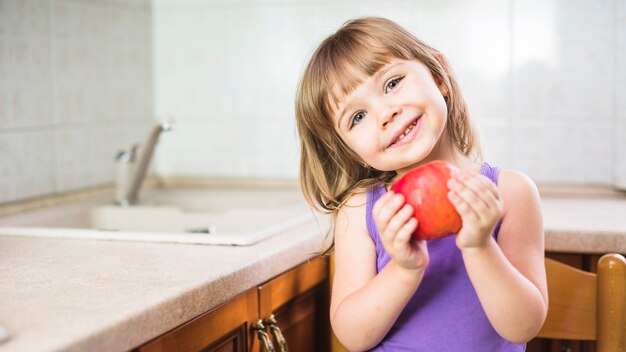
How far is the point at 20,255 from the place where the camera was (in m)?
1.25

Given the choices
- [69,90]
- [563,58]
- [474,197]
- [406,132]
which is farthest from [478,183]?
[69,90]

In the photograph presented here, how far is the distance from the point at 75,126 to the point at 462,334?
3.79ft

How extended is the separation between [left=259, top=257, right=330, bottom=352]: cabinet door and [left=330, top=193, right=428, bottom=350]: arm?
0.17 metres

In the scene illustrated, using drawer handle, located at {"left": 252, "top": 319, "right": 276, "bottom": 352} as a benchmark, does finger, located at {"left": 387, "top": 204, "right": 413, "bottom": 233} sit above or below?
→ above

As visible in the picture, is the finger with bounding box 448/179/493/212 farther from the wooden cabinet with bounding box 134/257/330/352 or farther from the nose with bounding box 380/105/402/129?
the wooden cabinet with bounding box 134/257/330/352

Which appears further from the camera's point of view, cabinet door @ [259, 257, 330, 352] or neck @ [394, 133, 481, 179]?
cabinet door @ [259, 257, 330, 352]

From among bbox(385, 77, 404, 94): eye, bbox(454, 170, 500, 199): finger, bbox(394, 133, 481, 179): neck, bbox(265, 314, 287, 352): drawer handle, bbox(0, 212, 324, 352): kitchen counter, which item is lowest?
bbox(265, 314, 287, 352): drawer handle

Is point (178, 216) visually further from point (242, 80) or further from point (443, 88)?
point (443, 88)

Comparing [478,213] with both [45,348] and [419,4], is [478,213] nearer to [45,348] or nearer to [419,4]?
[45,348]

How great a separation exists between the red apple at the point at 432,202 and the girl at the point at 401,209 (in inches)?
0.8

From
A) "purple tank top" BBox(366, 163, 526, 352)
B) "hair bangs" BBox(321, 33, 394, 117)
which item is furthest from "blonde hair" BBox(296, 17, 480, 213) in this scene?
"purple tank top" BBox(366, 163, 526, 352)

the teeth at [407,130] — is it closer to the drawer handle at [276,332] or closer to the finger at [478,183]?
the finger at [478,183]

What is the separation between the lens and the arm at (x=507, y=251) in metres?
0.88

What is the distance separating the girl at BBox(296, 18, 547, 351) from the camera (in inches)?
38.8
